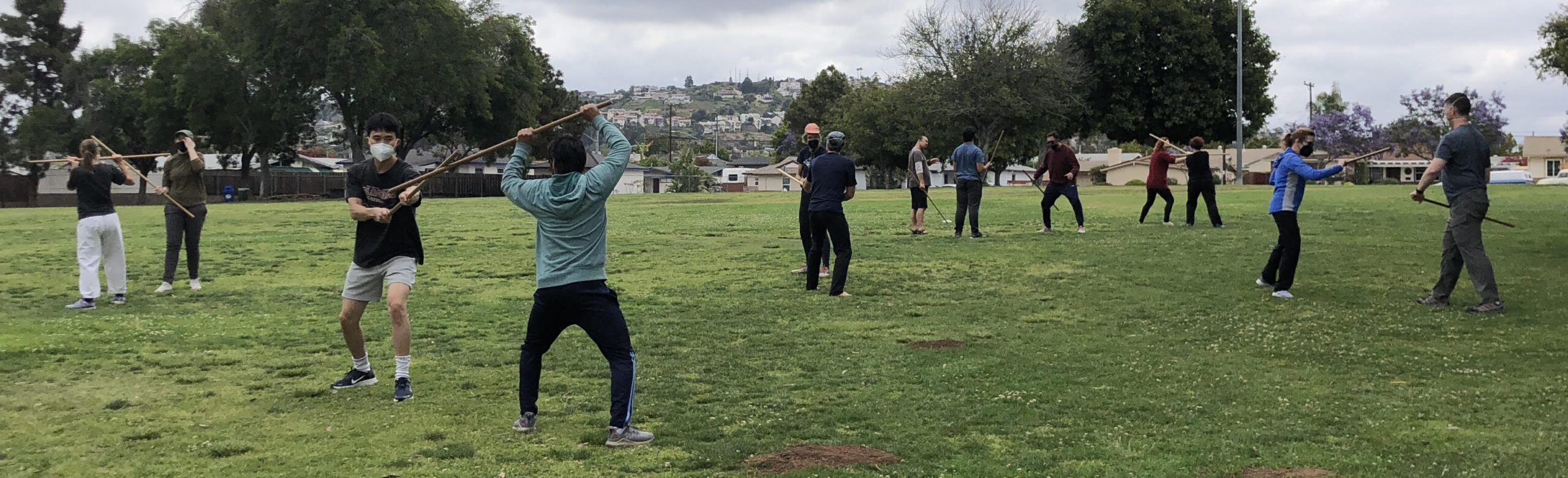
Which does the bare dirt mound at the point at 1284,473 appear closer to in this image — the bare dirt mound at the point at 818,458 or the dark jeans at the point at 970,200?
the bare dirt mound at the point at 818,458

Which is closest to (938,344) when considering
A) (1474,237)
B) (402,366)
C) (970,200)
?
(402,366)

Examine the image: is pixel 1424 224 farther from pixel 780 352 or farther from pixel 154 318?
pixel 154 318

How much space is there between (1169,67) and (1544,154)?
230 ft

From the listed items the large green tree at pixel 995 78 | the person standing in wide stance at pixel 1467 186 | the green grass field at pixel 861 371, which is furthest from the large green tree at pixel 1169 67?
the person standing in wide stance at pixel 1467 186

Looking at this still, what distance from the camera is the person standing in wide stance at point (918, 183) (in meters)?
18.2

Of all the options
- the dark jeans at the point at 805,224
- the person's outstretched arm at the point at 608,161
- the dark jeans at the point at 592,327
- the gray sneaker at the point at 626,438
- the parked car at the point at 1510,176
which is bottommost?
the gray sneaker at the point at 626,438

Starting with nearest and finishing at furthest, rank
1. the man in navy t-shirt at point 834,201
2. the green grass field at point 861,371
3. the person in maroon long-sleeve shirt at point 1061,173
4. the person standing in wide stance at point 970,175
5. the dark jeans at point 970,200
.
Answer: the green grass field at point 861,371 < the man in navy t-shirt at point 834,201 < the person standing in wide stance at point 970,175 < the dark jeans at point 970,200 < the person in maroon long-sleeve shirt at point 1061,173

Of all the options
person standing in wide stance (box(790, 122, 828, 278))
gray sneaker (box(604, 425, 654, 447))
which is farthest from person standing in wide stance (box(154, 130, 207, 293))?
gray sneaker (box(604, 425, 654, 447))

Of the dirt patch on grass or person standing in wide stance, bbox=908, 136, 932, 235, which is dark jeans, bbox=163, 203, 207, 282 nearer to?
the dirt patch on grass

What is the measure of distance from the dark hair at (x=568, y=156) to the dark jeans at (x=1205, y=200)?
1514 cm

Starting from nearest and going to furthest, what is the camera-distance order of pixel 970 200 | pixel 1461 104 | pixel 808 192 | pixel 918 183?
pixel 1461 104 → pixel 808 192 → pixel 970 200 → pixel 918 183

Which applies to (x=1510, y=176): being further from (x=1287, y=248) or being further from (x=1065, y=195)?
(x=1287, y=248)

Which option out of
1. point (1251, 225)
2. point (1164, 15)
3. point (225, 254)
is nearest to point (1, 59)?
point (225, 254)

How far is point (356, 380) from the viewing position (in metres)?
7.46
